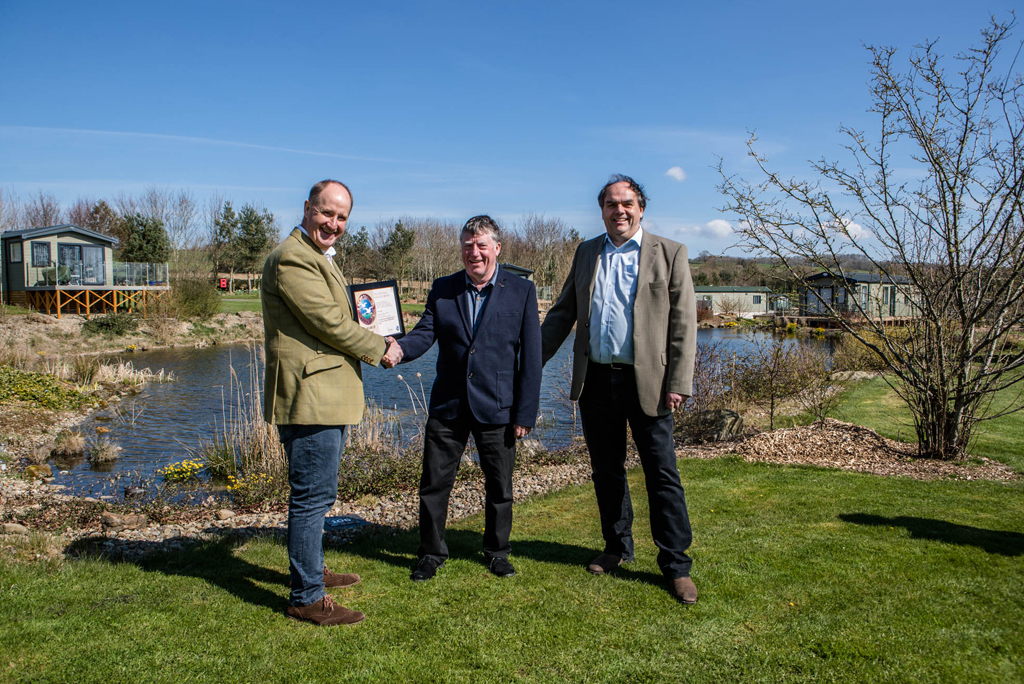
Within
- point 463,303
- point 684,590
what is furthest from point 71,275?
point 684,590

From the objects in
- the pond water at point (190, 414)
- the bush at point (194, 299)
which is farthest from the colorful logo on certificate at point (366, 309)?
the bush at point (194, 299)

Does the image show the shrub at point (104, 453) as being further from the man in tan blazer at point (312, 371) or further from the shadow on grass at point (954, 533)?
the shadow on grass at point (954, 533)

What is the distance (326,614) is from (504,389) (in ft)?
4.85

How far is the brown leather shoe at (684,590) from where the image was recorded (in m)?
3.47

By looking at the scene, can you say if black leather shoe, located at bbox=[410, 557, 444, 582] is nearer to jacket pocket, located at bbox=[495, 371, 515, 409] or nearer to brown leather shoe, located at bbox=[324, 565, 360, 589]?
brown leather shoe, located at bbox=[324, 565, 360, 589]

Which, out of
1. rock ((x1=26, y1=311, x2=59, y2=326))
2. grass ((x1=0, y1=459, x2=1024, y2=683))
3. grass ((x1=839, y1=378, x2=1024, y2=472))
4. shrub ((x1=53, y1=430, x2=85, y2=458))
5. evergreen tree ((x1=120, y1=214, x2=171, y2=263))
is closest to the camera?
grass ((x1=0, y1=459, x2=1024, y2=683))

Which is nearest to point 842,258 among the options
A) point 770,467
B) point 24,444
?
point 770,467

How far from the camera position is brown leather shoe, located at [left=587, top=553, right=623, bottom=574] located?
154 inches

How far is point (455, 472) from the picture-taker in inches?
153

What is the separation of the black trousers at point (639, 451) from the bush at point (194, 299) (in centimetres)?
2953

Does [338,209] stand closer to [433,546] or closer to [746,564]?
[433,546]

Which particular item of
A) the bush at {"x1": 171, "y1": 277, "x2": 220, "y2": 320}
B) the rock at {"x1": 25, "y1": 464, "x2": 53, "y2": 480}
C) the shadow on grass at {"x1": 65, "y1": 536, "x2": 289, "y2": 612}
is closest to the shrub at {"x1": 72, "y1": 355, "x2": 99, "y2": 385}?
the rock at {"x1": 25, "y1": 464, "x2": 53, "y2": 480}

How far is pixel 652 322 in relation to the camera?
364 cm

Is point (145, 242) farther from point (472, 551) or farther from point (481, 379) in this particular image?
point (481, 379)
